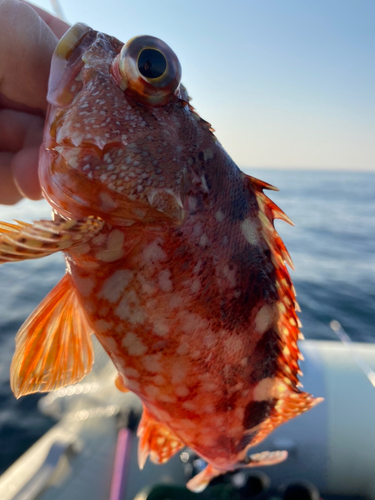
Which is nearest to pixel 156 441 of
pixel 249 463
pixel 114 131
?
pixel 249 463

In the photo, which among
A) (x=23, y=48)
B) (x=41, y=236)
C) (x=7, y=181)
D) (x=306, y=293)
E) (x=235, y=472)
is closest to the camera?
(x=41, y=236)

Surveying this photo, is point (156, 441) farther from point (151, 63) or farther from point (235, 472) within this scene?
point (151, 63)

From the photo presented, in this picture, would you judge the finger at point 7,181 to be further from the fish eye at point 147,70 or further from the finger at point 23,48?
the fish eye at point 147,70

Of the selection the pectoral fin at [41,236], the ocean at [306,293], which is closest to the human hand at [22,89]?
the pectoral fin at [41,236]

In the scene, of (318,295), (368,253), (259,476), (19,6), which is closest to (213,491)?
(259,476)

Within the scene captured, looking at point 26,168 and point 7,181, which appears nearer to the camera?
point 26,168

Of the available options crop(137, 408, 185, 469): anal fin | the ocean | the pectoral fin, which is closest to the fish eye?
the pectoral fin
